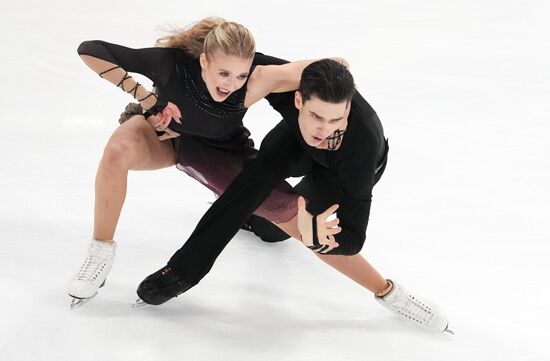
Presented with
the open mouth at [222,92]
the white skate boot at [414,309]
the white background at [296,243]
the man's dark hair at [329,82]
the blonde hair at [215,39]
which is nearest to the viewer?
the man's dark hair at [329,82]

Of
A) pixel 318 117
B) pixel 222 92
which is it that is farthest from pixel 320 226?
pixel 222 92

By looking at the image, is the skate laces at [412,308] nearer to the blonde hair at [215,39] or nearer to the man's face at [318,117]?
the man's face at [318,117]

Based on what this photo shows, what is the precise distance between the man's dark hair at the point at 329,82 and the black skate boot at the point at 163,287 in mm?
866

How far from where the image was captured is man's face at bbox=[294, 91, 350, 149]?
286 centimetres

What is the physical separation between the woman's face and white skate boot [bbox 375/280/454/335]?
43.3 inches

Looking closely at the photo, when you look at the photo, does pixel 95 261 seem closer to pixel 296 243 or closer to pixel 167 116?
pixel 167 116

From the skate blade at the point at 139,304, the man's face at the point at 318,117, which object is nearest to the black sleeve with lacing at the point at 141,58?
the man's face at the point at 318,117

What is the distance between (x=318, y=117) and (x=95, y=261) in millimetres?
1099

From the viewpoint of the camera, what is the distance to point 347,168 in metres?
3.07

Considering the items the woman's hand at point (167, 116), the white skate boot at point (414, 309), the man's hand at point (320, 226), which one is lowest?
the white skate boot at point (414, 309)

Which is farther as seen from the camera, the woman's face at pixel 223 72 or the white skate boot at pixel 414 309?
the white skate boot at pixel 414 309

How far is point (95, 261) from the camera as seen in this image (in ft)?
10.8

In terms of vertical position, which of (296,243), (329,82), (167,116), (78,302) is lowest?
(78,302)

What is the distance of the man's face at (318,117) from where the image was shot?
113 inches
